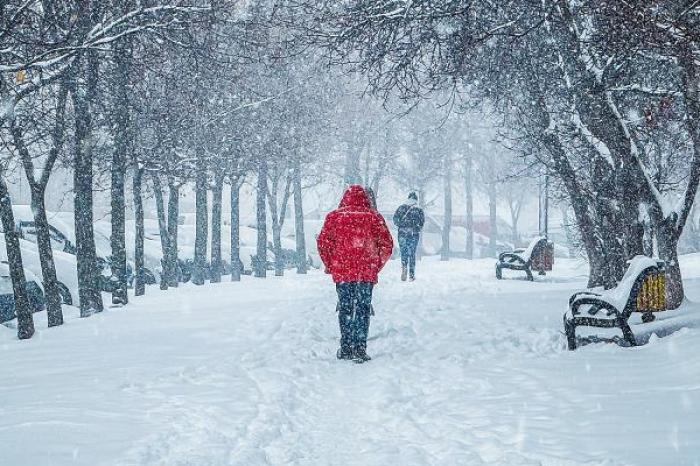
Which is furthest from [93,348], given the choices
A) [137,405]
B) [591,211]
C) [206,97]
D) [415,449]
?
[206,97]

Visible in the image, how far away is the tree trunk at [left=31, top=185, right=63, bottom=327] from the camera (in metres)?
10.3

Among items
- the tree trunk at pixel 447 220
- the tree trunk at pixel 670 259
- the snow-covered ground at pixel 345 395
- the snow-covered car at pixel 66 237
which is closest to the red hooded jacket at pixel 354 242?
the snow-covered ground at pixel 345 395

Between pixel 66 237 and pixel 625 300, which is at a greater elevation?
pixel 66 237

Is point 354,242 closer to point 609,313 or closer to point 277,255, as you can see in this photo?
point 609,313

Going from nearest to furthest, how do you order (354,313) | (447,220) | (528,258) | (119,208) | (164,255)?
(354,313)
(119,208)
(528,258)
(164,255)
(447,220)

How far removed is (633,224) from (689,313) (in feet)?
4.83

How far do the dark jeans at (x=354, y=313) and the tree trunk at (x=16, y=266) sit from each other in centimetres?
450

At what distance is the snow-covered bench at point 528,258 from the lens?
16.9 meters

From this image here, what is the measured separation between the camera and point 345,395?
5.93 m

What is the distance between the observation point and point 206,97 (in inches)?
707

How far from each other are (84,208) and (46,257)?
1620mm

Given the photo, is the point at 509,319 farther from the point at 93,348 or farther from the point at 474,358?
the point at 93,348

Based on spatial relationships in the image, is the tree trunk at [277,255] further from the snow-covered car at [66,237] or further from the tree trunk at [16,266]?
the tree trunk at [16,266]

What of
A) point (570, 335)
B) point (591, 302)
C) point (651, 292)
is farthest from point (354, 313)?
point (651, 292)
